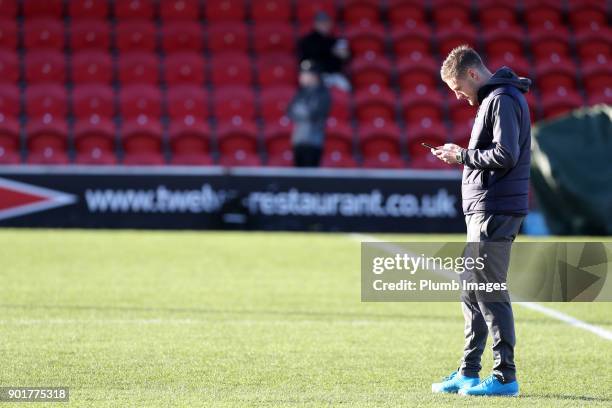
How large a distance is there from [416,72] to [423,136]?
177 cm

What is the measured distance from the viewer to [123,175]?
52.8 ft

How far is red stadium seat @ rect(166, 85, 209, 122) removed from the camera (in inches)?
746

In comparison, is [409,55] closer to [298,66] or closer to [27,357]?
[298,66]

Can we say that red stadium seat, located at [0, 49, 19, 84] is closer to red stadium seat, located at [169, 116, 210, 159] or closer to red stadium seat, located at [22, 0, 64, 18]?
red stadium seat, located at [22, 0, 64, 18]

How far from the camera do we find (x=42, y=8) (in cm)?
2080

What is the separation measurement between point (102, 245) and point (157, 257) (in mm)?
1417

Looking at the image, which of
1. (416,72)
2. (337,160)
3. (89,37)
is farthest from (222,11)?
(337,160)

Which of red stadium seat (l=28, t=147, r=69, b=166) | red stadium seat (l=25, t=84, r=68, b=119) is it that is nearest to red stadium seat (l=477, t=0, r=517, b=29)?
red stadium seat (l=25, t=84, r=68, b=119)

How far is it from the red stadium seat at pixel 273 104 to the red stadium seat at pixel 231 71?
69 cm

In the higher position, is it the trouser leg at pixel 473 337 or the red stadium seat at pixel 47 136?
the red stadium seat at pixel 47 136

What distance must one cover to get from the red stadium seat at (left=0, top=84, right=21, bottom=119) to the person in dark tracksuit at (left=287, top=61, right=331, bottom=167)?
459 cm

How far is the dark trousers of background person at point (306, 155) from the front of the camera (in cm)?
1705

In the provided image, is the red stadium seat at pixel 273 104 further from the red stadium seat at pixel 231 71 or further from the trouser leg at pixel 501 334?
the trouser leg at pixel 501 334

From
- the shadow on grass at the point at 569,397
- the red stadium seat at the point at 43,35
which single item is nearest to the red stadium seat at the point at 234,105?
the red stadium seat at the point at 43,35
